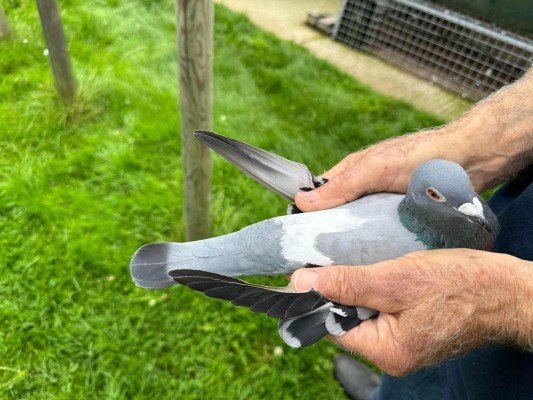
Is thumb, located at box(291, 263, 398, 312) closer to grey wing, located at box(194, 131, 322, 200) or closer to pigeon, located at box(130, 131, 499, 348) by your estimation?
pigeon, located at box(130, 131, 499, 348)

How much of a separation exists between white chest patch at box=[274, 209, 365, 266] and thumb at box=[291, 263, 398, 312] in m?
0.16

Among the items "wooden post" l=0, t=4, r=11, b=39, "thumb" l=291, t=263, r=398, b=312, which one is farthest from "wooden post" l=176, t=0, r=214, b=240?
"wooden post" l=0, t=4, r=11, b=39

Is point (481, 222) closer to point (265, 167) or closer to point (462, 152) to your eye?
point (462, 152)

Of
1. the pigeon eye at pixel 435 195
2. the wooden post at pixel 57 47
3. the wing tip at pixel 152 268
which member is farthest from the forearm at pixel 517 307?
the wooden post at pixel 57 47

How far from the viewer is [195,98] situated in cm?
211

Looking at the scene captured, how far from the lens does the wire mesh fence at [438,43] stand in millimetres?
4383

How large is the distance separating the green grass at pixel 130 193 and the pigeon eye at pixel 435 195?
123 centimetres

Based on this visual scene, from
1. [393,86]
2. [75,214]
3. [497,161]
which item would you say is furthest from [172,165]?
[393,86]

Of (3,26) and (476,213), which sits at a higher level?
(476,213)

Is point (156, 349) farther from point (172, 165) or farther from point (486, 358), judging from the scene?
point (486, 358)

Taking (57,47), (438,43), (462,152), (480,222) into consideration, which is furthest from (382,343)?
(438,43)

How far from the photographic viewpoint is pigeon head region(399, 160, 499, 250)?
1511 mm

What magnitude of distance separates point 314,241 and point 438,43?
397 cm

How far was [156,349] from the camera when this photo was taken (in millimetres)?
2297
